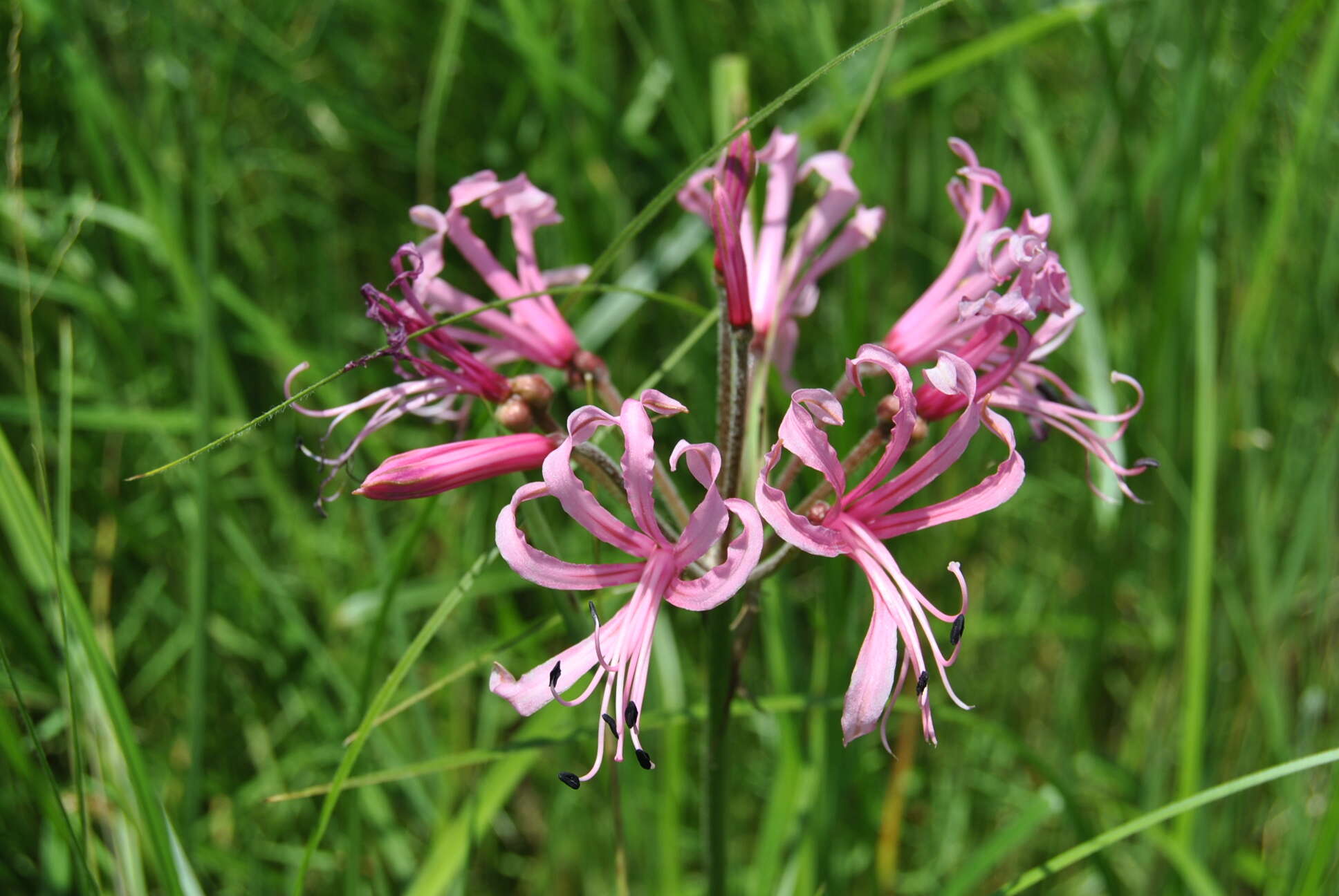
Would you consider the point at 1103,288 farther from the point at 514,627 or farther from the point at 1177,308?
the point at 514,627

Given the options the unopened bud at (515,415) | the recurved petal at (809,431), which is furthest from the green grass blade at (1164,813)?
the unopened bud at (515,415)

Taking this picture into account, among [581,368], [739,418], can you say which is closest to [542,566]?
[739,418]

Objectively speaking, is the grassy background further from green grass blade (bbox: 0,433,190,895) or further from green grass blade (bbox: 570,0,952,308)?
green grass blade (bbox: 570,0,952,308)

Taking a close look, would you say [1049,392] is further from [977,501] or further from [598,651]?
[598,651]

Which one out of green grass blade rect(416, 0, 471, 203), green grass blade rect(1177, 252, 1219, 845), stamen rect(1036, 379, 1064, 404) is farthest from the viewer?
green grass blade rect(416, 0, 471, 203)

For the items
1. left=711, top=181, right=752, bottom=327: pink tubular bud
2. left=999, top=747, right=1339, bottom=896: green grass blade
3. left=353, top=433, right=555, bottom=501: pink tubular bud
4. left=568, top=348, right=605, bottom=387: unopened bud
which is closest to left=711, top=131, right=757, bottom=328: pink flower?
left=711, top=181, right=752, bottom=327: pink tubular bud

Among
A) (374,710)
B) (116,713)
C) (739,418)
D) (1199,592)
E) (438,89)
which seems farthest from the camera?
(438,89)

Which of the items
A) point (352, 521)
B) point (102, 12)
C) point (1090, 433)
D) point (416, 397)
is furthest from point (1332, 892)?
point (102, 12)

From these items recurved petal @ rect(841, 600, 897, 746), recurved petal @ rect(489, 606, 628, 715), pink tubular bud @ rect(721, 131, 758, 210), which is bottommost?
recurved petal @ rect(841, 600, 897, 746)
